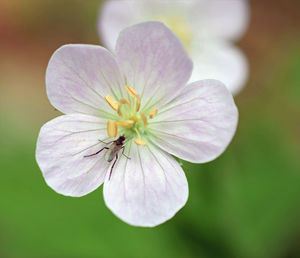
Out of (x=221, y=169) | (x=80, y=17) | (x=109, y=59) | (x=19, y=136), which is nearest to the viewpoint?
(x=109, y=59)

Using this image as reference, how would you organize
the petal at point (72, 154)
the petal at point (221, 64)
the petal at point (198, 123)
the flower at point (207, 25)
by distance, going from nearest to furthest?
the petal at point (198, 123) < the petal at point (72, 154) < the petal at point (221, 64) < the flower at point (207, 25)

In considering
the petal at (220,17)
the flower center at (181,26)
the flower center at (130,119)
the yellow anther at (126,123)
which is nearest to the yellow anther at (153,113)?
the flower center at (130,119)

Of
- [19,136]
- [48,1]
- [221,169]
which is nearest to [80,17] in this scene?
[48,1]

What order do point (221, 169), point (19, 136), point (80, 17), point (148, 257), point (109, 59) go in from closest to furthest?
point (109, 59) < point (221, 169) < point (148, 257) < point (19, 136) < point (80, 17)

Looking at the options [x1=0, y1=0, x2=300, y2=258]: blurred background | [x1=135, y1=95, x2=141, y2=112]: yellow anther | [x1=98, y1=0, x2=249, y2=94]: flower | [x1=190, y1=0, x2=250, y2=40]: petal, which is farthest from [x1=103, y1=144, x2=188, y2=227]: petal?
[x1=190, y1=0, x2=250, y2=40]: petal

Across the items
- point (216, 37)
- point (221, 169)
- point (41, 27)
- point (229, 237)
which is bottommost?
point (229, 237)

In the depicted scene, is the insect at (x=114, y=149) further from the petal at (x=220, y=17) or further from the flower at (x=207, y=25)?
the petal at (x=220, y=17)

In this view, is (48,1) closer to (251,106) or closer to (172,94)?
(251,106)

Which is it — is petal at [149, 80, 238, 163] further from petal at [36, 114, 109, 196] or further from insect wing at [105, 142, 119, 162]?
petal at [36, 114, 109, 196]
